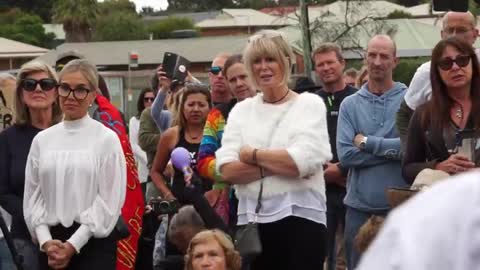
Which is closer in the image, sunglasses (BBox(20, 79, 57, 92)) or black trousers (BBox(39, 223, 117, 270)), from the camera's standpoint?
black trousers (BBox(39, 223, 117, 270))

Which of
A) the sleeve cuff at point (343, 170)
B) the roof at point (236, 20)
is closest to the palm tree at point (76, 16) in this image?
the roof at point (236, 20)

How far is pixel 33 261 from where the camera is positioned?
630 cm

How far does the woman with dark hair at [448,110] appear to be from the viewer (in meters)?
5.61

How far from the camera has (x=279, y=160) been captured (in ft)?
18.1

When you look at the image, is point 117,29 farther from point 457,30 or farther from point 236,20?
point 457,30

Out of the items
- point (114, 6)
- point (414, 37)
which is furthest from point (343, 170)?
point (114, 6)

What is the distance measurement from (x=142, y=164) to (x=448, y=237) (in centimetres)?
1067

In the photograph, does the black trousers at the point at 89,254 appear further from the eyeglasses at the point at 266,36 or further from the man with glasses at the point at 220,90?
the man with glasses at the point at 220,90

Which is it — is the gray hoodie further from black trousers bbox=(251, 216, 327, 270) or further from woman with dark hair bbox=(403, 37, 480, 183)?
black trousers bbox=(251, 216, 327, 270)

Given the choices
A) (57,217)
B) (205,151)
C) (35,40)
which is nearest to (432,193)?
(57,217)

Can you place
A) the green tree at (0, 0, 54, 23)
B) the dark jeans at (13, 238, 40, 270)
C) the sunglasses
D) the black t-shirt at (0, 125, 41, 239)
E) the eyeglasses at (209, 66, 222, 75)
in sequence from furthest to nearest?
the green tree at (0, 0, 54, 23), the eyeglasses at (209, 66, 222, 75), the sunglasses, the black t-shirt at (0, 125, 41, 239), the dark jeans at (13, 238, 40, 270)

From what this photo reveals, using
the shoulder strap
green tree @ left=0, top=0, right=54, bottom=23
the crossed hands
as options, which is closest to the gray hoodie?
the shoulder strap

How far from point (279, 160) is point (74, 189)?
1240mm

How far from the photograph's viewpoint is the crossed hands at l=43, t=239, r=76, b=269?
592 cm
